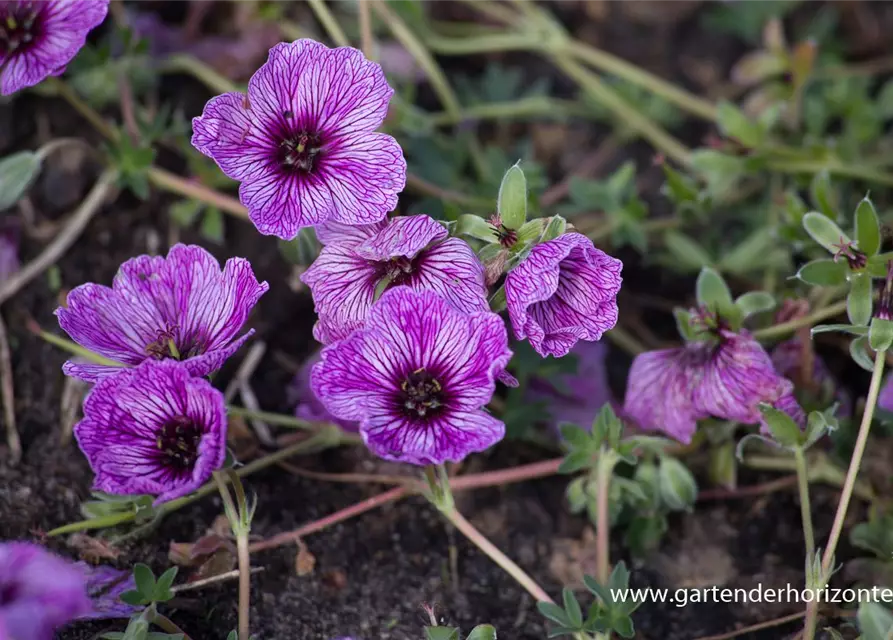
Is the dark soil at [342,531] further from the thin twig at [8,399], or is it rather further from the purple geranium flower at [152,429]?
the purple geranium flower at [152,429]

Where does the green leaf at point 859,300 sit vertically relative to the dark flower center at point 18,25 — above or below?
below

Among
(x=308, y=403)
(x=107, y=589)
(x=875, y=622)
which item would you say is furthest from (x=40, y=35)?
(x=875, y=622)

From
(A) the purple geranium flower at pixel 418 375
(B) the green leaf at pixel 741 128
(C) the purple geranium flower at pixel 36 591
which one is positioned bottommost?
(C) the purple geranium flower at pixel 36 591

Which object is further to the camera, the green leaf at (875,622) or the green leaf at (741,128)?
the green leaf at (741,128)

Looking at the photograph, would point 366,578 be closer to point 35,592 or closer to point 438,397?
point 438,397

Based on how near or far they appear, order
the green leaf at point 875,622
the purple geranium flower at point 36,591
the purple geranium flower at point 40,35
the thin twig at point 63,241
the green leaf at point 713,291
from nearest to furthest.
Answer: the purple geranium flower at point 36,591
the green leaf at point 875,622
the purple geranium flower at point 40,35
the green leaf at point 713,291
the thin twig at point 63,241

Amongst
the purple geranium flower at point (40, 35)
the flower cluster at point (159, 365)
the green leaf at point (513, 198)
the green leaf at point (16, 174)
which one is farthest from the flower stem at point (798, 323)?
the green leaf at point (16, 174)

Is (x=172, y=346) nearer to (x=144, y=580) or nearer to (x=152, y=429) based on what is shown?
(x=152, y=429)
